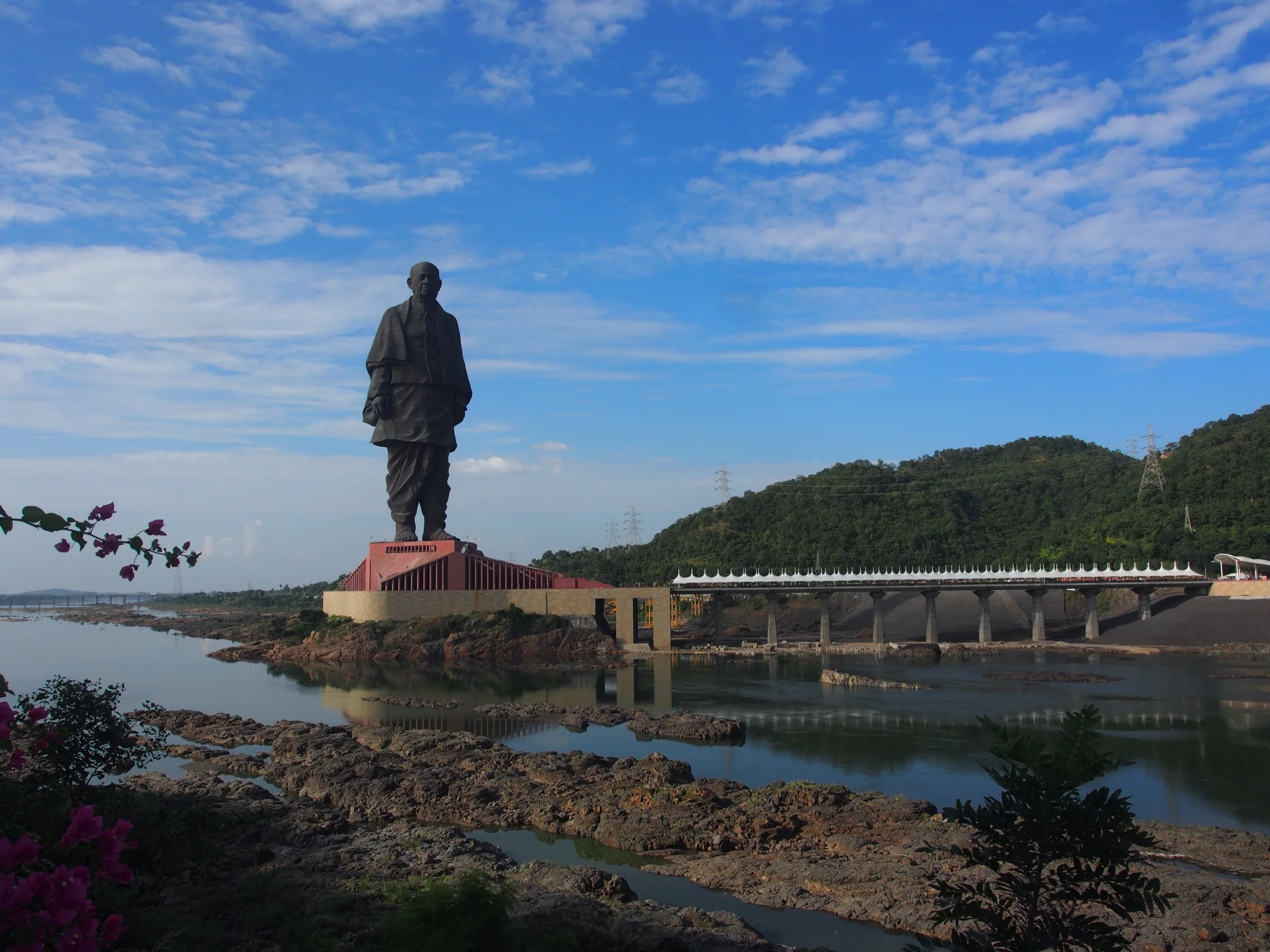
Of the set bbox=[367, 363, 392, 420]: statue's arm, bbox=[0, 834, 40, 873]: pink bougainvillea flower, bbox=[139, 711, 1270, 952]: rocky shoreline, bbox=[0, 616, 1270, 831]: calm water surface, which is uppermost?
bbox=[367, 363, 392, 420]: statue's arm

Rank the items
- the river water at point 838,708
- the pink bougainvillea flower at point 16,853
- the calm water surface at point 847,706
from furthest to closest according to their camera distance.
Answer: the calm water surface at point 847,706
the river water at point 838,708
the pink bougainvillea flower at point 16,853

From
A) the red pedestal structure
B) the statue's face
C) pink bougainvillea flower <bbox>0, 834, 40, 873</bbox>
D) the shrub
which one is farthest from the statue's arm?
pink bougainvillea flower <bbox>0, 834, 40, 873</bbox>

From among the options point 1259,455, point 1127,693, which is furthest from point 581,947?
point 1259,455

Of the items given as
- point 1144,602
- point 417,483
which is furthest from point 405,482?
point 1144,602

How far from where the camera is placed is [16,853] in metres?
3.25

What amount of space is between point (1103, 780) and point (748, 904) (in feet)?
37.6

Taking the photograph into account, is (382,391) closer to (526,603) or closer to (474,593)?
(474,593)

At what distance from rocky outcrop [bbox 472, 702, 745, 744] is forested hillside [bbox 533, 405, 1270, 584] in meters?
40.8

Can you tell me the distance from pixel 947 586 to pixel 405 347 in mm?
35600

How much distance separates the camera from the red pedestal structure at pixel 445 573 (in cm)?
5388

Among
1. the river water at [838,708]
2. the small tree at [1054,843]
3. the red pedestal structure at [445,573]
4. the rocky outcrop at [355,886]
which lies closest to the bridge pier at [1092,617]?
the river water at [838,708]

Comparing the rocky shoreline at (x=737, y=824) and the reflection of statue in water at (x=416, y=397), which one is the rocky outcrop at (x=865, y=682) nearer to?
the rocky shoreline at (x=737, y=824)

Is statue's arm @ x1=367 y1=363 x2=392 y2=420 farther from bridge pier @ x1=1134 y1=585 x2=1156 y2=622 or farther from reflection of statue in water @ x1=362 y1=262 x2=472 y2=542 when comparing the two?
bridge pier @ x1=1134 y1=585 x2=1156 y2=622

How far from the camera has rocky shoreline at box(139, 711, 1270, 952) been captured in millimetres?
12930
